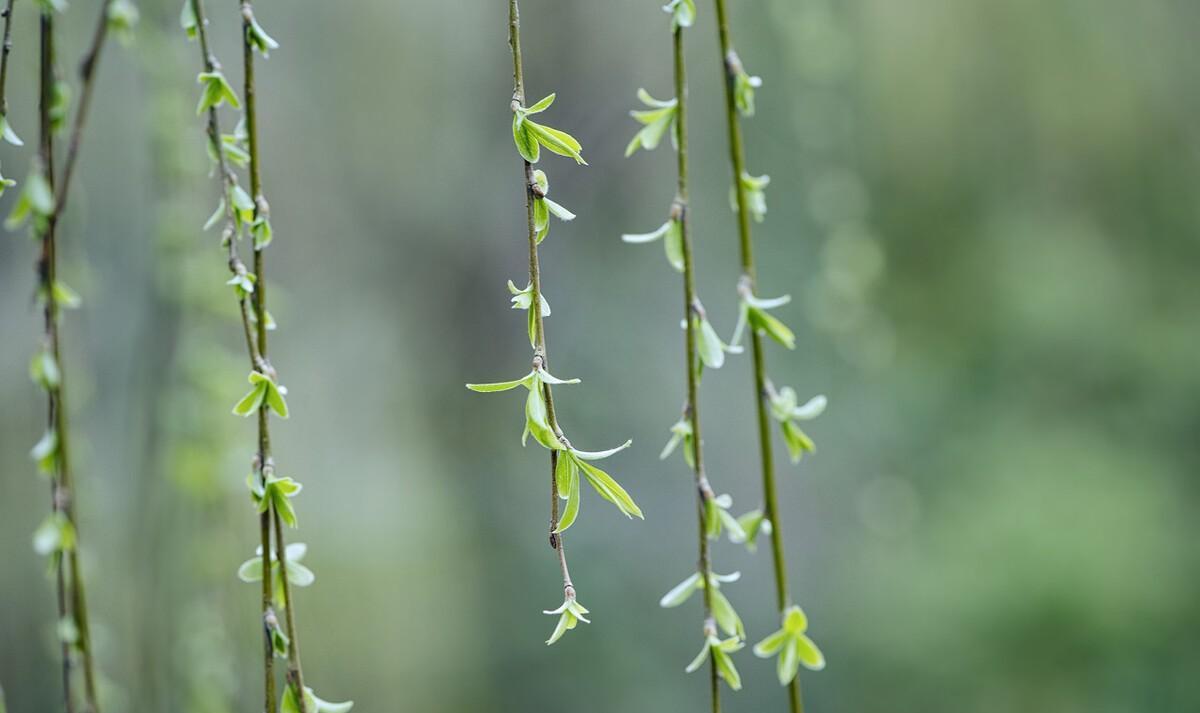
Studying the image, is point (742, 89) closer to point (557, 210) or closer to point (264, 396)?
point (557, 210)

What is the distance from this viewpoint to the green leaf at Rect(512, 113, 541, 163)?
329 mm

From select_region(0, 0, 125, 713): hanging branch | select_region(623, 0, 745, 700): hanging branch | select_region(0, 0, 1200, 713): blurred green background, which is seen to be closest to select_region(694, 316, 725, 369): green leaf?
select_region(623, 0, 745, 700): hanging branch

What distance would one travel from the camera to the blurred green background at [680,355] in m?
1.28

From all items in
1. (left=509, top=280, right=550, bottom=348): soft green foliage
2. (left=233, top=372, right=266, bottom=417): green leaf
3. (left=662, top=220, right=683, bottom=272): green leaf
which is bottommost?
(left=233, top=372, right=266, bottom=417): green leaf

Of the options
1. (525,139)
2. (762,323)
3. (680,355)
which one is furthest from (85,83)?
(680,355)

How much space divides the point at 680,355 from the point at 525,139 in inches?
44.8

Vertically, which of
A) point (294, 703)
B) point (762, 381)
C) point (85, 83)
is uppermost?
point (85, 83)

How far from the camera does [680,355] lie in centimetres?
146

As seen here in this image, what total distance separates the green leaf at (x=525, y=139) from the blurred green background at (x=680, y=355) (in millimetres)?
746

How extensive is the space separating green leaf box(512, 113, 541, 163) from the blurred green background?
0.75 meters

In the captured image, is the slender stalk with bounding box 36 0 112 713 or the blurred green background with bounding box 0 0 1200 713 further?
the blurred green background with bounding box 0 0 1200 713

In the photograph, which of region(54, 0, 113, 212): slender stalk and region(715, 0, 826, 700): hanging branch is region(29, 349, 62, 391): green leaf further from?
region(715, 0, 826, 700): hanging branch

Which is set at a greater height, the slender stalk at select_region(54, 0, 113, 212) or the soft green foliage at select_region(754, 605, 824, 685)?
the slender stalk at select_region(54, 0, 113, 212)

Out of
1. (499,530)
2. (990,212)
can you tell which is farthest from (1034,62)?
(499,530)
